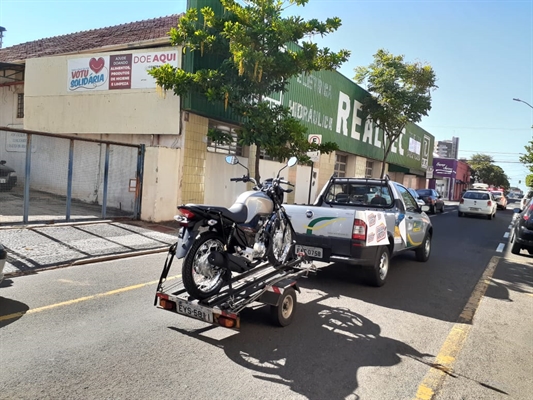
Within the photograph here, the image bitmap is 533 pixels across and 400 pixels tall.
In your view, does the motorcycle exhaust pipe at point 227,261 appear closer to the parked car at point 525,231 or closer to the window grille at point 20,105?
the parked car at point 525,231

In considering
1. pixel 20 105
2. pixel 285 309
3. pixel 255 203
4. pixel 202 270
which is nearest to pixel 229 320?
pixel 202 270

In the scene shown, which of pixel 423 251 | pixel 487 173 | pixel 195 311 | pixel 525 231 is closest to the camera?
pixel 195 311

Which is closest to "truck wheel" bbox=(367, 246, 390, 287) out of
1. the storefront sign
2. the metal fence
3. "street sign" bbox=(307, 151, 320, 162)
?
"street sign" bbox=(307, 151, 320, 162)

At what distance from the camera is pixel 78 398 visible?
3236mm

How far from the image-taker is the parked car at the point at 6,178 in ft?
38.6

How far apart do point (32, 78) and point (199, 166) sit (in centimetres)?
742

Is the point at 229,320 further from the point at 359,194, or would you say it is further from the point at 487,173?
the point at 487,173

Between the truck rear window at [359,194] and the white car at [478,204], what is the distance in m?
19.3

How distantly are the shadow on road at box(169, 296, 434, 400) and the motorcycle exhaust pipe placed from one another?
69cm

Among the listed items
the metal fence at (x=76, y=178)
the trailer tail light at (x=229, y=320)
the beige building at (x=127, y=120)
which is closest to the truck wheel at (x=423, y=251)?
the beige building at (x=127, y=120)

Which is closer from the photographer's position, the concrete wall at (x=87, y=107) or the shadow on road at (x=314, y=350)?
the shadow on road at (x=314, y=350)

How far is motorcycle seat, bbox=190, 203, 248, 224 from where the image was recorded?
4793 mm

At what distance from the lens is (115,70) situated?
14125 mm

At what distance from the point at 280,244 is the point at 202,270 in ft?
5.50
